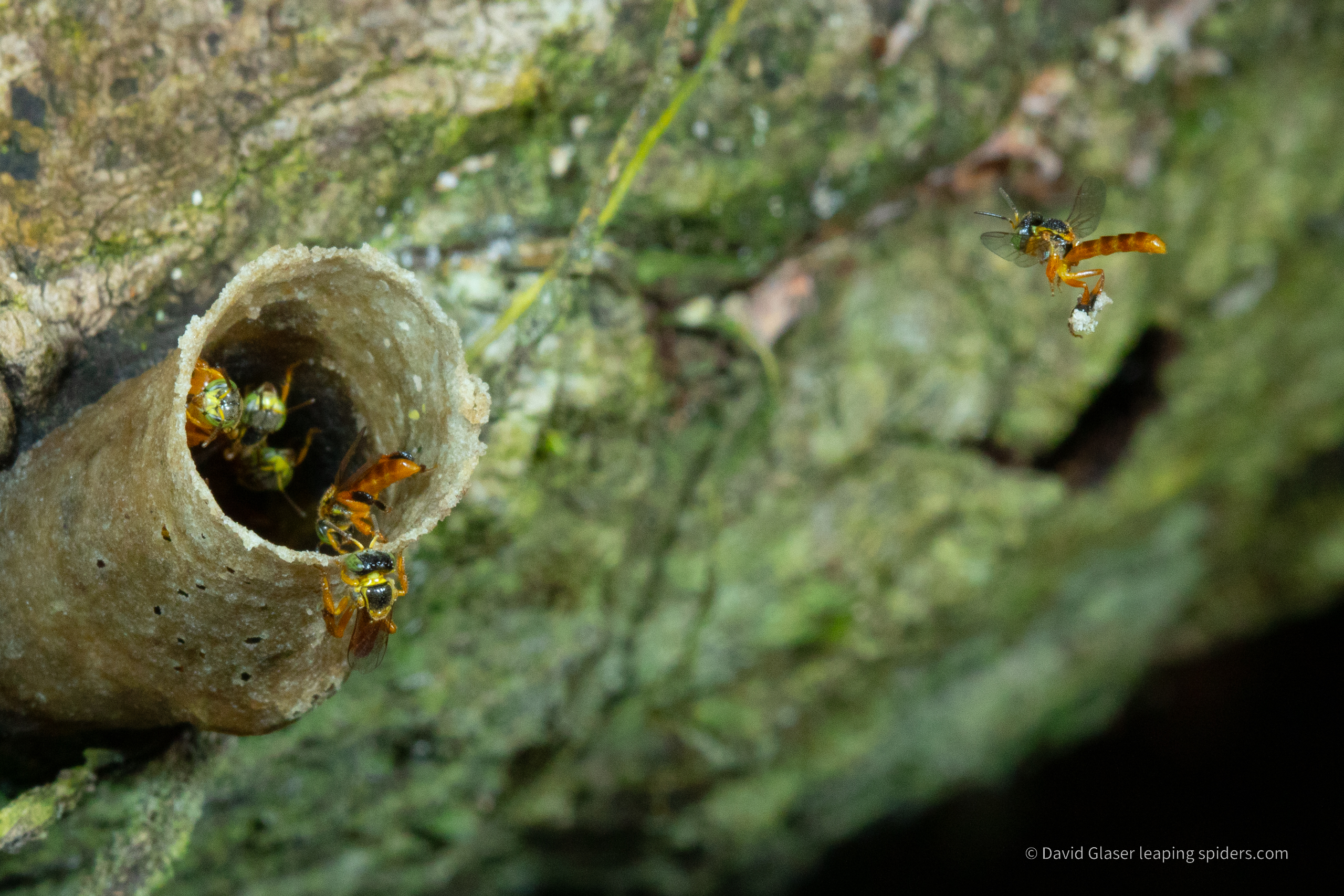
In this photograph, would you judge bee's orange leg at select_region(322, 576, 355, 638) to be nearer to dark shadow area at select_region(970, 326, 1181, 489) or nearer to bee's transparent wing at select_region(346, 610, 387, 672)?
bee's transparent wing at select_region(346, 610, 387, 672)

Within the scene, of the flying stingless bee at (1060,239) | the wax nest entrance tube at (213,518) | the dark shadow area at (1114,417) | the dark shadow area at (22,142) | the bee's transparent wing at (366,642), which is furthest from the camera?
the dark shadow area at (1114,417)

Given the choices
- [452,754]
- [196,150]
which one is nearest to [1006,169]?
[196,150]

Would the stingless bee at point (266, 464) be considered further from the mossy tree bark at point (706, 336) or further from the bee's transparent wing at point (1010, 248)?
the bee's transparent wing at point (1010, 248)

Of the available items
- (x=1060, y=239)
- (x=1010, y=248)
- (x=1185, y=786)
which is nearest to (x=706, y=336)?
(x=1010, y=248)

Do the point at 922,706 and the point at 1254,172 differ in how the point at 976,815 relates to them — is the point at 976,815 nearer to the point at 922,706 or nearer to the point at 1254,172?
the point at 922,706

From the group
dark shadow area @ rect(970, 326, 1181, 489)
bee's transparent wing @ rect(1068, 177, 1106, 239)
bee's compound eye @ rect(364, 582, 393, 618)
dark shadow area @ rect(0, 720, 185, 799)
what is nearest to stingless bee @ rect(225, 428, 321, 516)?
bee's compound eye @ rect(364, 582, 393, 618)

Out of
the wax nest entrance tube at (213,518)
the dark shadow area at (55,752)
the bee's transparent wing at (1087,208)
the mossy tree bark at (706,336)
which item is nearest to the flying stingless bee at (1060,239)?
the bee's transparent wing at (1087,208)
